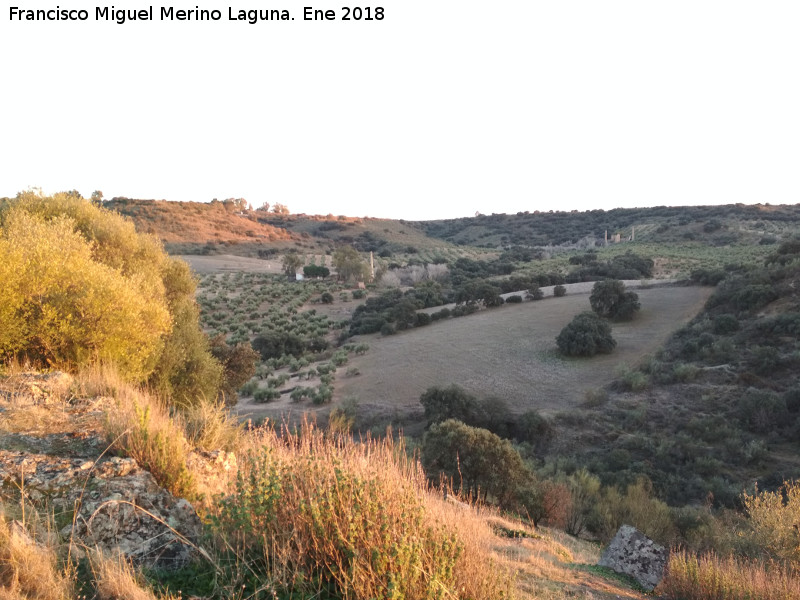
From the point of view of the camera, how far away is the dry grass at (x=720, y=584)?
4543 millimetres

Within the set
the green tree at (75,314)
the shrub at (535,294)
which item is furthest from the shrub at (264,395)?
the shrub at (535,294)

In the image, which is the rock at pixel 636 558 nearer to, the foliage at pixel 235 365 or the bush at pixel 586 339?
the foliage at pixel 235 365

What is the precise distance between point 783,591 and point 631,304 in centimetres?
2070

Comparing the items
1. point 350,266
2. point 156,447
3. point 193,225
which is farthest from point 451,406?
point 193,225

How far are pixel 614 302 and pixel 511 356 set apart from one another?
660 cm

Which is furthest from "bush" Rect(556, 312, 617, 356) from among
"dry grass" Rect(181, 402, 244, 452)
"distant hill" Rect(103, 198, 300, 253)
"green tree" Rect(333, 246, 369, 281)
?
"distant hill" Rect(103, 198, 300, 253)

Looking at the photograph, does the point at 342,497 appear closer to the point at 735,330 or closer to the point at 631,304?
the point at 735,330

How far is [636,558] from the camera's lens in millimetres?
5977

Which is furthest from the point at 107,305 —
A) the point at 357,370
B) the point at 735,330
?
the point at 735,330

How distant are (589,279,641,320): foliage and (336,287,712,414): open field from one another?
0.66m

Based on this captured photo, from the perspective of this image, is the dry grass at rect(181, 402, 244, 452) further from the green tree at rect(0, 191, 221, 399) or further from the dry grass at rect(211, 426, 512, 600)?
the green tree at rect(0, 191, 221, 399)

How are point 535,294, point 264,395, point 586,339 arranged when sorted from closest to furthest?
point 264,395 < point 586,339 < point 535,294

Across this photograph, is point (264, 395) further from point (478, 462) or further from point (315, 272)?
point (315, 272)

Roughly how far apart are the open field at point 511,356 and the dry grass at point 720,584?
10.2 metres
